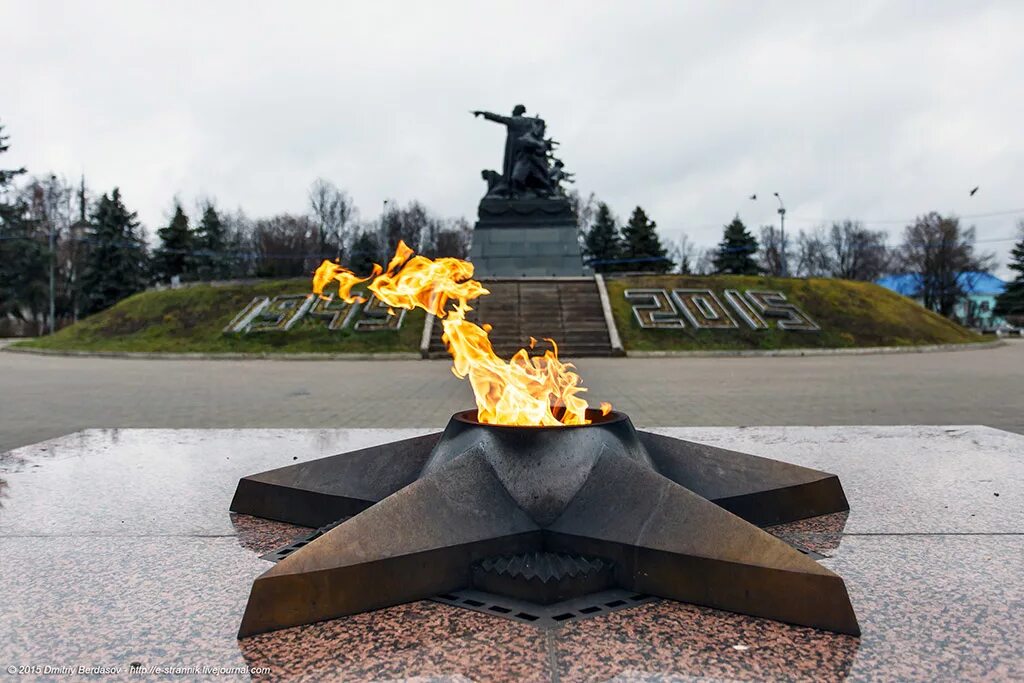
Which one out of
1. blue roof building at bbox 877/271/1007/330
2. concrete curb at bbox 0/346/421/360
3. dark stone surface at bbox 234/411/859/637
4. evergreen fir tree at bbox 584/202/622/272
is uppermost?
evergreen fir tree at bbox 584/202/622/272

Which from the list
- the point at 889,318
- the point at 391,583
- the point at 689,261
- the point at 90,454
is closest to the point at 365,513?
the point at 391,583

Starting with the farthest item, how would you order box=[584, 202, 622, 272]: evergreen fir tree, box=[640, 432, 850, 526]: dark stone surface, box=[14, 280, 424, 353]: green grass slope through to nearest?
box=[584, 202, 622, 272]: evergreen fir tree < box=[14, 280, 424, 353]: green grass slope < box=[640, 432, 850, 526]: dark stone surface

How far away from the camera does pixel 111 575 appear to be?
3.06 meters

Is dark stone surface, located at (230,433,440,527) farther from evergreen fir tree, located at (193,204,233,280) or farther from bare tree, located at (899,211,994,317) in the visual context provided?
bare tree, located at (899,211,994,317)

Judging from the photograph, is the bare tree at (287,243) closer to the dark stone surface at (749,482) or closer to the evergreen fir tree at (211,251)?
the evergreen fir tree at (211,251)

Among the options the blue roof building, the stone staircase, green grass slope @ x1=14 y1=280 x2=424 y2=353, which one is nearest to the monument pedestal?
the stone staircase

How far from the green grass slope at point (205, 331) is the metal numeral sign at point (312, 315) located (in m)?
0.31

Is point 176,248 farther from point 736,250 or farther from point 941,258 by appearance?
point 941,258

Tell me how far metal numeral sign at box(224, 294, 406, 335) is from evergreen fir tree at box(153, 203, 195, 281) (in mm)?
25659

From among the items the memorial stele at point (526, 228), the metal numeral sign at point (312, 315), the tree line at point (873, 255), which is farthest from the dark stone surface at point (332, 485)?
the tree line at point (873, 255)

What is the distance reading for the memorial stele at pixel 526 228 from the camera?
28.7m

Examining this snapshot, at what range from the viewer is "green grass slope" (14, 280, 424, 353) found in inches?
918

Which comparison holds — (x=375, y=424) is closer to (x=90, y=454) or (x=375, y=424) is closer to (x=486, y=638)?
(x=90, y=454)

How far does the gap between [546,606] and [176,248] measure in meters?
53.0
